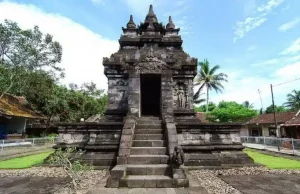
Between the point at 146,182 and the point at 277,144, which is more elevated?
the point at 277,144

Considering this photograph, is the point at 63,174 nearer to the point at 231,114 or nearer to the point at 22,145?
the point at 22,145

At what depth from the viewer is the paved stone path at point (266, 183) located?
19.2 ft

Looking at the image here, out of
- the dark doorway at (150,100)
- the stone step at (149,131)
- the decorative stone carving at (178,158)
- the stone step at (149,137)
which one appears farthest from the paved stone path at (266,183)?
the dark doorway at (150,100)

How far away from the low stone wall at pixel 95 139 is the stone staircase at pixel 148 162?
1113 millimetres

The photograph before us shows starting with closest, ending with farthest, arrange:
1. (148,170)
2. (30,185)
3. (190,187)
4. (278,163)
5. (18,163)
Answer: (190,187)
(30,185)
(148,170)
(278,163)
(18,163)

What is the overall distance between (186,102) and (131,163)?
6.10 metres

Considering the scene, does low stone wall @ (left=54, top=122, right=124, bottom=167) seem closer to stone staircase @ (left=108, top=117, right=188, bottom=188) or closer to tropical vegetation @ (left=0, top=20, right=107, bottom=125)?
stone staircase @ (left=108, top=117, right=188, bottom=188)

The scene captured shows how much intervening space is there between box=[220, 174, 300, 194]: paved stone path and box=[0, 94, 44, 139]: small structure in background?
22.9m

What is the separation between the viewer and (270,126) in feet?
96.1

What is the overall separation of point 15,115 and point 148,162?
20765mm

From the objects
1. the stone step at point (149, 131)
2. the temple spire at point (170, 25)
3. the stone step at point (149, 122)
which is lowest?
the stone step at point (149, 131)

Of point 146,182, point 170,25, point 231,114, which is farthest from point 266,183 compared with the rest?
point 231,114

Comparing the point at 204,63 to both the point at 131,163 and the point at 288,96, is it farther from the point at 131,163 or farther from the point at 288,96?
the point at 131,163

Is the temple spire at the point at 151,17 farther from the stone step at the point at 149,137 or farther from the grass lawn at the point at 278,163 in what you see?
the grass lawn at the point at 278,163
